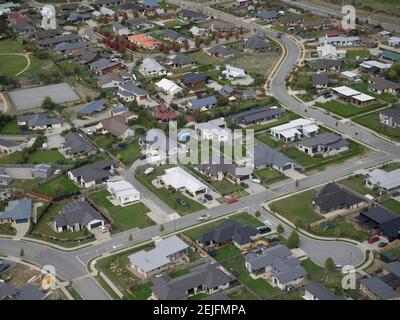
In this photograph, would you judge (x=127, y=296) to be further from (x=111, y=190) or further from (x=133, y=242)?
(x=111, y=190)

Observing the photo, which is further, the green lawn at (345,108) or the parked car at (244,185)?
the green lawn at (345,108)

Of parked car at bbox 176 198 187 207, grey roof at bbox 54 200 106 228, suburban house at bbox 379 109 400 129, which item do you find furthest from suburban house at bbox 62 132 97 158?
suburban house at bbox 379 109 400 129

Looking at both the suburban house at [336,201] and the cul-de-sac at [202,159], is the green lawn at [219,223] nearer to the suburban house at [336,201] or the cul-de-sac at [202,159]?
the cul-de-sac at [202,159]

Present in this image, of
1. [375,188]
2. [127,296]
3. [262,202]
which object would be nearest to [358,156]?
[375,188]

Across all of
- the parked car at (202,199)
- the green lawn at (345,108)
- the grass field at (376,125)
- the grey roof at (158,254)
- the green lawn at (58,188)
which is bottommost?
the green lawn at (58,188)

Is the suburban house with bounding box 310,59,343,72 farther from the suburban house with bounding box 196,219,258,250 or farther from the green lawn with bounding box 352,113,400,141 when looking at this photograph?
the suburban house with bounding box 196,219,258,250

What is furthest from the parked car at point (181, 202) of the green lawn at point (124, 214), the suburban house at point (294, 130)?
the suburban house at point (294, 130)

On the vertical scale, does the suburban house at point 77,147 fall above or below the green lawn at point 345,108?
below
